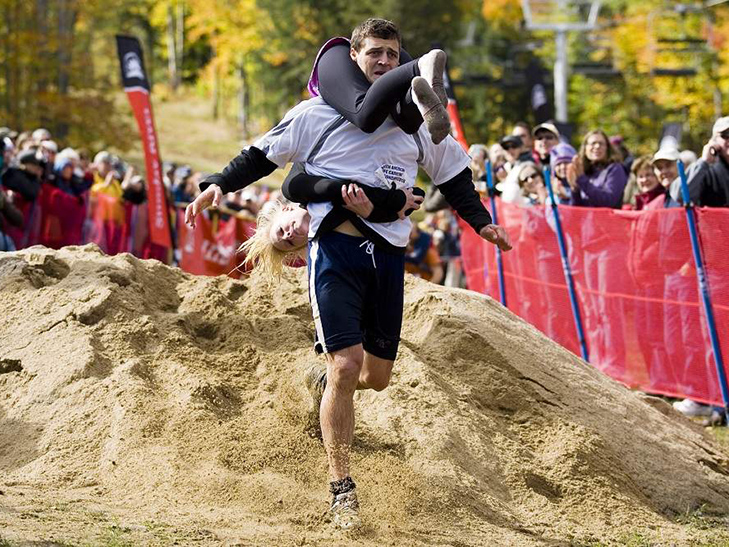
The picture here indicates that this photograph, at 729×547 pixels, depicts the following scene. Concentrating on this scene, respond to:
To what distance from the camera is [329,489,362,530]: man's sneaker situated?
5348mm

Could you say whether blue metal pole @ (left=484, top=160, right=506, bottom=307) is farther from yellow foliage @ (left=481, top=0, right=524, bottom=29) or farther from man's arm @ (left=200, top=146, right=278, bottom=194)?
yellow foliage @ (left=481, top=0, right=524, bottom=29)

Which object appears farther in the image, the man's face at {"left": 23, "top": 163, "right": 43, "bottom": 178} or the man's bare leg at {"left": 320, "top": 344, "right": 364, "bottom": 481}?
the man's face at {"left": 23, "top": 163, "right": 43, "bottom": 178}

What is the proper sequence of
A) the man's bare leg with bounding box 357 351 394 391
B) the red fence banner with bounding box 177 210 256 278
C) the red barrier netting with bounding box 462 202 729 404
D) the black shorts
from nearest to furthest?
the black shorts, the man's bare leg with bounding box 357 351 394 391, the red barrier netting with bounding box 462 202 729 404, the red fence banner with bounding box 177 210 256 278

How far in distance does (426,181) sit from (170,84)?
28.3 m

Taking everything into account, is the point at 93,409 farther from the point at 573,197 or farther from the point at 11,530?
the point at 573,197

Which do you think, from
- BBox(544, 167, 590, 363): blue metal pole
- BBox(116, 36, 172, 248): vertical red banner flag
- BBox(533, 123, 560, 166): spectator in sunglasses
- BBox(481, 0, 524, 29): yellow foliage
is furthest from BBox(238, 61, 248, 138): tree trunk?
BBox(544, 167, 590, 363): blue metal pole

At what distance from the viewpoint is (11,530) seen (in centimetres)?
465

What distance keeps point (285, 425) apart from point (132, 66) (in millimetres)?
9816

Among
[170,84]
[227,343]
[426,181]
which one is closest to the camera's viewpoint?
[227,343]

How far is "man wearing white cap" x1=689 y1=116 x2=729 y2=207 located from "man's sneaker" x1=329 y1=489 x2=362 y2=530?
193 inches

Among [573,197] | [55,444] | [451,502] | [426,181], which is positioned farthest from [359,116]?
[426,181]

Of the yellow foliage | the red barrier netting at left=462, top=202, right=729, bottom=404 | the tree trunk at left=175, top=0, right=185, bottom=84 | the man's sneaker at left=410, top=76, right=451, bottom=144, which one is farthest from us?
the tree trunk at left=175, top=0, right=185, bottom=84

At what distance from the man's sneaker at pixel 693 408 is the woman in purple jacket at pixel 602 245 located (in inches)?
35.4

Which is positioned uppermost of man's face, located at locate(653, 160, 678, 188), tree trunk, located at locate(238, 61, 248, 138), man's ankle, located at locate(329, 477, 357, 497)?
man's face, located at locate(653, 160, 678, 188)
